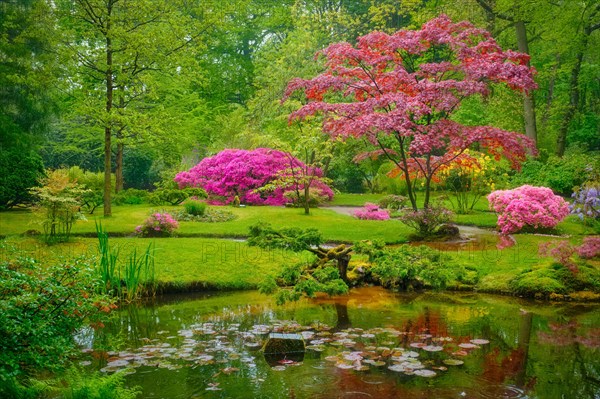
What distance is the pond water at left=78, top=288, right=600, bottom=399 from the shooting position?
17.1 ft

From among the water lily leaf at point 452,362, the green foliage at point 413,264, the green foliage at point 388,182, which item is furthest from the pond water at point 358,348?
the green foliage at point 388,182

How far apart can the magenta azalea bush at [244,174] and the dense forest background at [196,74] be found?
1208mm

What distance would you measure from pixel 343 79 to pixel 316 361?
340 inches

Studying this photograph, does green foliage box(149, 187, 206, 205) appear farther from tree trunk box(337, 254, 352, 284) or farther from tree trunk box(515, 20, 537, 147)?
tree trunk box(515, 20, 537, 147)

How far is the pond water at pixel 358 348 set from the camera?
5.23 metres

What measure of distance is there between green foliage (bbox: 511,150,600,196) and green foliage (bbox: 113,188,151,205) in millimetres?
13681

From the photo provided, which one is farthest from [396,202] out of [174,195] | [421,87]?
[174,195]

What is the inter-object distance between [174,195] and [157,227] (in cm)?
680

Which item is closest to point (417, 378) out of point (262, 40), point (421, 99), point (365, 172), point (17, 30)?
point (421, 99)

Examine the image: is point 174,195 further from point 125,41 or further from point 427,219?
point 427,219

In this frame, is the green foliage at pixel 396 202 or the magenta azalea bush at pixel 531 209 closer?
the magenta azalea bush at pixel 531 209

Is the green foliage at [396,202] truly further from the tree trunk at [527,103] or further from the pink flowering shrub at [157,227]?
the pink flowering shrub at [157,227]

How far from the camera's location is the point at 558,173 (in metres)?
19.0

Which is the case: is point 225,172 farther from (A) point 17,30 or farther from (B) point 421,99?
(B) point 421,99
